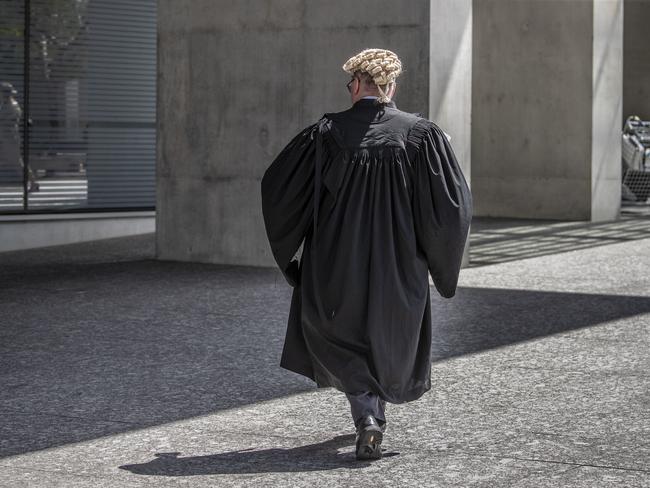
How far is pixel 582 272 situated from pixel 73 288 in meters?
4.99

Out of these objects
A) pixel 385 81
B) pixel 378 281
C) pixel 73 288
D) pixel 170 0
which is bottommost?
pixel 73 288

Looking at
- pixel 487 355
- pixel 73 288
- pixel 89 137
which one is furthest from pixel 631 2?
pixel 487 355

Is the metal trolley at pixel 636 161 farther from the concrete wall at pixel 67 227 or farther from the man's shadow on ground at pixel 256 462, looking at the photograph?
the man's shadow on ground at pixel 256 462

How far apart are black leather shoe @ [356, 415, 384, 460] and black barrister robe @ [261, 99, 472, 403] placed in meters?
0.16

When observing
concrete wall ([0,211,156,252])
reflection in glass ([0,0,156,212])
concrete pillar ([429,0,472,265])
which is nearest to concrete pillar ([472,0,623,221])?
reflection in glass ([0,0,156,212])

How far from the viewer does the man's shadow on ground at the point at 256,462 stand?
5.27 meters

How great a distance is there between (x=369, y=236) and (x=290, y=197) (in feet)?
1.33

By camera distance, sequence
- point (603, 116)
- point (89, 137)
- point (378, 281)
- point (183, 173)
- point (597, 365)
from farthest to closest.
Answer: point (603, 116)
point (89, 137)
point (183, 173)
point (597, 365)
point (378, 281)

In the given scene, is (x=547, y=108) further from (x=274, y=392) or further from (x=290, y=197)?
(x=290, y=197)

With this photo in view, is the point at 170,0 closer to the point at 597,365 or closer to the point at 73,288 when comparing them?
the point at 73,288

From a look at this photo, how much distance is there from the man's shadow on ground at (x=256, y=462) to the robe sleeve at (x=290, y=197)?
32.1 inches

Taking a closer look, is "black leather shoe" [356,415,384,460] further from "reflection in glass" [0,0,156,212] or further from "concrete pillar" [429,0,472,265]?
"reflection in glass" [0,0,156,212]

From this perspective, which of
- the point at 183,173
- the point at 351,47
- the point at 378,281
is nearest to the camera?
the point at 378,281

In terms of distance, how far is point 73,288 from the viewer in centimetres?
1145
